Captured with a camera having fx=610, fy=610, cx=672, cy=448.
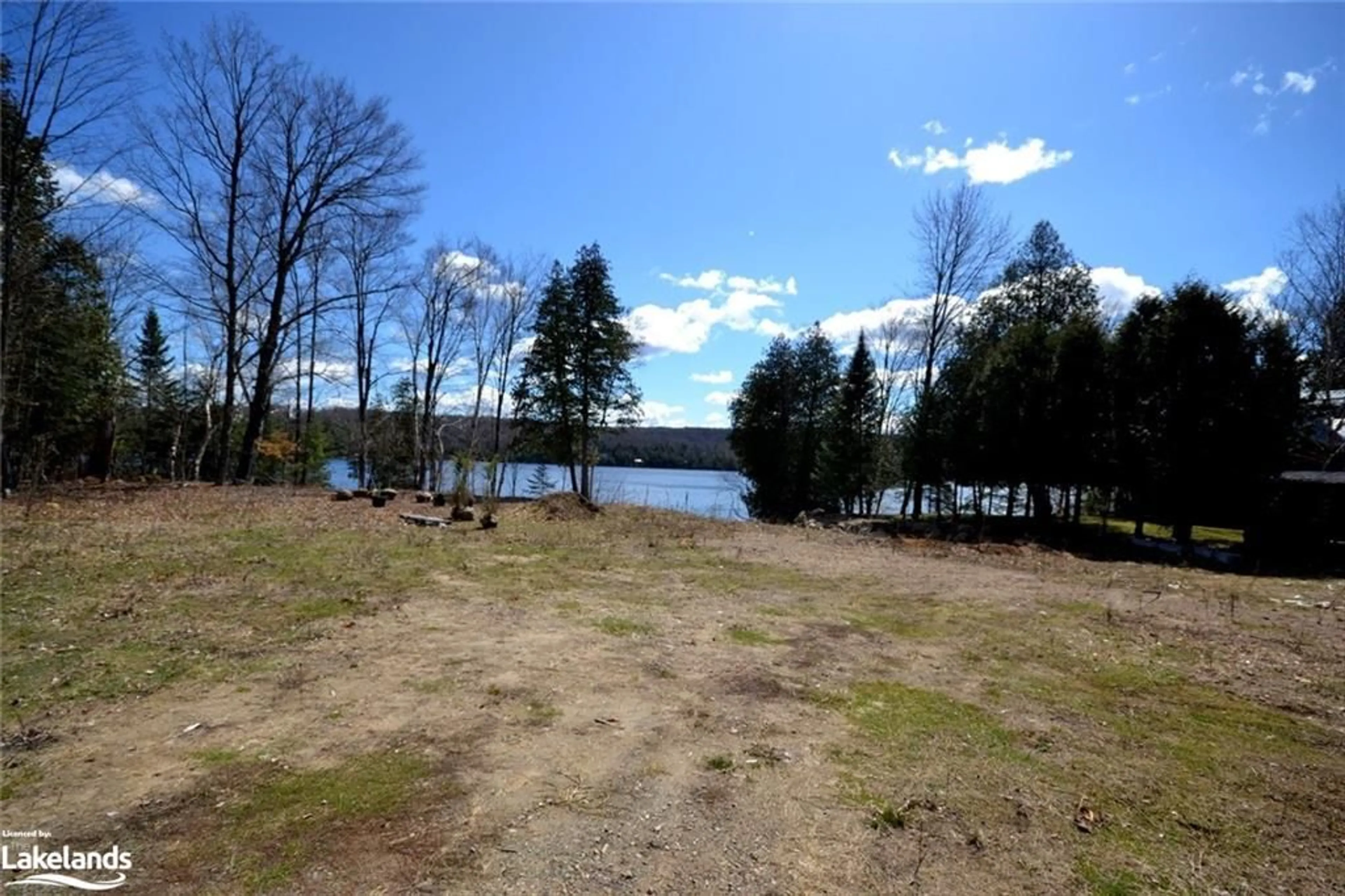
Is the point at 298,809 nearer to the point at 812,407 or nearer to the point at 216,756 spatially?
the point at 216,756

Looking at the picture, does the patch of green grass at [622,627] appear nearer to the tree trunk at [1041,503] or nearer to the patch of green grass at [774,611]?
the patch of green grass at [774,611]

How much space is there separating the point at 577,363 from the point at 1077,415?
16471mm

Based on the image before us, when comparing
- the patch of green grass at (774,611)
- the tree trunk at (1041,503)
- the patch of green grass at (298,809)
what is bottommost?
the patch of green grass at (298,809)

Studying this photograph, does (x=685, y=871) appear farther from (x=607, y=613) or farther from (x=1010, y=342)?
(x=1010, y=342)

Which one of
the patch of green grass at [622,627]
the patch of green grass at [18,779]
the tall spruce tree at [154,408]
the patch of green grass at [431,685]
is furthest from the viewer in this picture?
the tall spruce tree at [154,408]

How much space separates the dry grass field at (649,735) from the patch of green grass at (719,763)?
0.06ft

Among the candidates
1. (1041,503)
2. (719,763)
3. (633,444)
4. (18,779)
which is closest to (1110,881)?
(719,763)

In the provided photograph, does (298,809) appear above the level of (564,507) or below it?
below

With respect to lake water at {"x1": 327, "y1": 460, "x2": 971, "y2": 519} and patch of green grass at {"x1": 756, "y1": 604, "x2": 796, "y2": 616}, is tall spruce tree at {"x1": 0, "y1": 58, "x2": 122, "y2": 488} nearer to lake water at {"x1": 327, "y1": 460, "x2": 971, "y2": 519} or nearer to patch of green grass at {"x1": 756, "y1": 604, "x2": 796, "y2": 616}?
lake water at {"x1": 327, "y1": 460, "x2": 971, "y2": 519}

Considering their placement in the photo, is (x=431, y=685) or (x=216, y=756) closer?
(x=216, y=756)

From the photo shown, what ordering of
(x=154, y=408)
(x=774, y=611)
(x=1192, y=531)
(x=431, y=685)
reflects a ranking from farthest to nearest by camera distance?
1. (x=154, y=408)
2. (x=1192, y=531)
3. (x=774, y=611)
4. (x=431, y=685)

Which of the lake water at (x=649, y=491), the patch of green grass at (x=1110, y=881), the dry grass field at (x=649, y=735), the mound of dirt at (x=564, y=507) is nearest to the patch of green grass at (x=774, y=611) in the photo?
the dry grass field at (x=649, y=735)

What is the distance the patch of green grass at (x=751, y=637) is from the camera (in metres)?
5.26

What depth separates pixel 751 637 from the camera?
5441 mm
